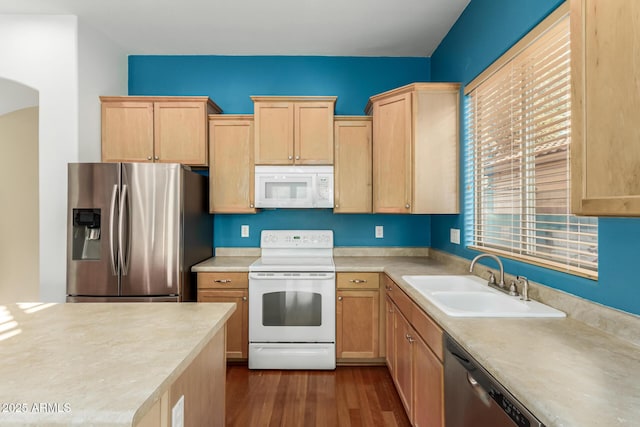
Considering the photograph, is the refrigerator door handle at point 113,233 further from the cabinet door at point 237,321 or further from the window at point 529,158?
the window at point 529,158

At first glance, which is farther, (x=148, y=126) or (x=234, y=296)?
(x=148, y=126)

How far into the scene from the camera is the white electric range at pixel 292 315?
278 centimetres

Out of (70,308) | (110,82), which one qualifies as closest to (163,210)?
(70,308)

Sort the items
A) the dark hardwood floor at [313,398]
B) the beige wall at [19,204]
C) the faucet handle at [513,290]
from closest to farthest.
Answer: the faucet handle at [513,290]
the dark hardwood floor at [313,398]
the beige wall at [19,204]

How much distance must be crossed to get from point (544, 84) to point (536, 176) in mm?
456

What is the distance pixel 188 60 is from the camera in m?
3.42

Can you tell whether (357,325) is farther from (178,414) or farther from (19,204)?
(19,204)

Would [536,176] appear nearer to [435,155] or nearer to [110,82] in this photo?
[435,155]

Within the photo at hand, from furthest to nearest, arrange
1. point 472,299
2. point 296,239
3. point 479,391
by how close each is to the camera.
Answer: point 296,239, point 472,299, point 479,391

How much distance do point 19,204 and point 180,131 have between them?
2509mm

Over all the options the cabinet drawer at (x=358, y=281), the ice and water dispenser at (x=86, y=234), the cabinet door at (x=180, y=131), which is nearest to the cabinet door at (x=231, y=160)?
the cabinet door at (x=180, y=131)

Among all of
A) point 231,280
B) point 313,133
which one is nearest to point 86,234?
point 231,280

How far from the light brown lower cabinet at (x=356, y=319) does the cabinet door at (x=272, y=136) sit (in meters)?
1.19

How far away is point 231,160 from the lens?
10.2 ft
